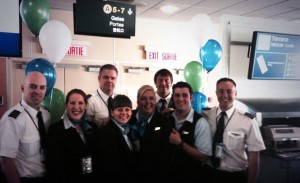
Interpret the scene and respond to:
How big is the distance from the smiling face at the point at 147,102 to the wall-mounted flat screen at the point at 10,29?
134cm

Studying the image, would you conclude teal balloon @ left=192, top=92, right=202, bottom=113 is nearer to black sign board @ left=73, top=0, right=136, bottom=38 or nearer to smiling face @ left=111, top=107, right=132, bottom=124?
black sign board @ left=73, top=0, right=136, bottom=38

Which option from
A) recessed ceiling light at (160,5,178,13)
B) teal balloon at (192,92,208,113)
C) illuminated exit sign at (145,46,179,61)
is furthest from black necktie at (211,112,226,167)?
illuminated exit sign at (145,46,179,61)

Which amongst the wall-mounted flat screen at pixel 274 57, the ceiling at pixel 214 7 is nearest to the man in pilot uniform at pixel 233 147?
the wall-mounted flat screen at pixel 274 57

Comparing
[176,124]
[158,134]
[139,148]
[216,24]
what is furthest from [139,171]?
[216,24]

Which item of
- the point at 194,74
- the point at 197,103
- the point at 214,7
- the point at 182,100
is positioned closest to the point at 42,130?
the point at 182,100

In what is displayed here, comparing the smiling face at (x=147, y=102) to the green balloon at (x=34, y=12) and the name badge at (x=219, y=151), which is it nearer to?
the name badge at (x=219, y=151)

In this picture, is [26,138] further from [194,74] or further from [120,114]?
[194,74]

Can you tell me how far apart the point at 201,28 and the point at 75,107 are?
1.92 m

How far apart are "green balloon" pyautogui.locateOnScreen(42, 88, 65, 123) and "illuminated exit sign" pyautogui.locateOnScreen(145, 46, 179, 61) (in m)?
2.99

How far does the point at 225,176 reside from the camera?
2.22 metres

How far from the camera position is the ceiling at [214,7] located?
4324 mm

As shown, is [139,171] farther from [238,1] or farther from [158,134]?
[238,1]

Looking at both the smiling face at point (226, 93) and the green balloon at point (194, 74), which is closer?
the smiling face at point (226, 93)

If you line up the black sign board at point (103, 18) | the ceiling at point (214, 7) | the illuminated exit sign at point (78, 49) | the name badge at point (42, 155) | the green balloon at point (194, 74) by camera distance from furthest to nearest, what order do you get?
the illuminated exit sign at point (78, 49) → the ceiling at point (214, 7) → the green balloon at point (194, 74) → the black sign board at point (103, 18) → the name badge at point (42, 155)
